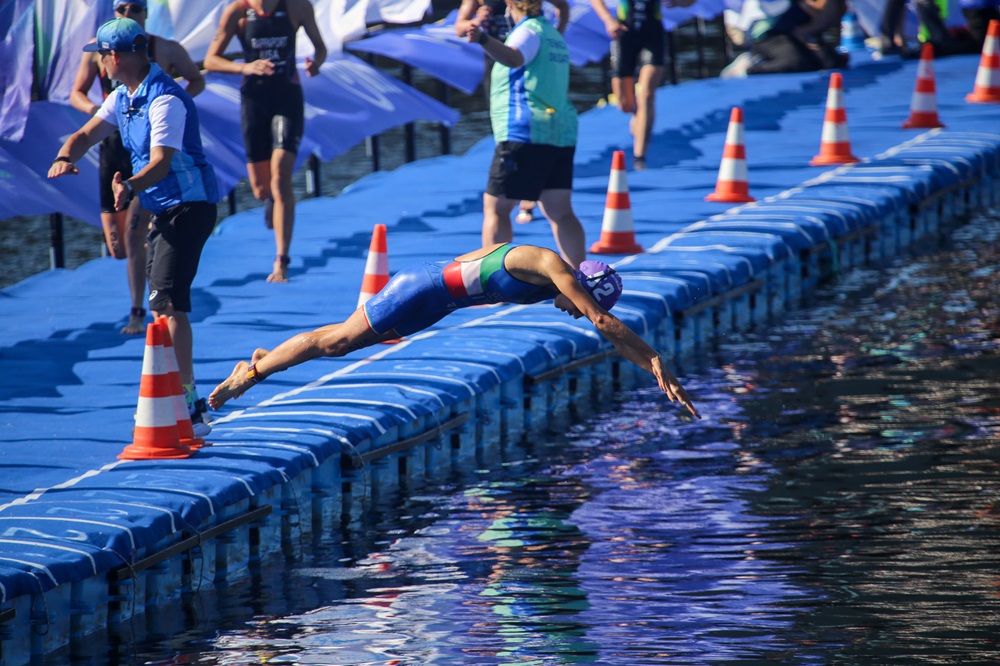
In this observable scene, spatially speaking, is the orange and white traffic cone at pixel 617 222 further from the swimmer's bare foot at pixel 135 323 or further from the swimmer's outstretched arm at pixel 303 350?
the swimmer's outstretched arm at pixel 303 350

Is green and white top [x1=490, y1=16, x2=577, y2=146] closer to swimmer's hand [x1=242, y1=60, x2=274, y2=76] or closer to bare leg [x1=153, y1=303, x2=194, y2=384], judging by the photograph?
swimmer's hand [x1=242, y1=60, x2=274, y2=76]

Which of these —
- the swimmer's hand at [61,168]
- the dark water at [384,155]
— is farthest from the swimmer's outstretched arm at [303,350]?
the dark water at [384,155]

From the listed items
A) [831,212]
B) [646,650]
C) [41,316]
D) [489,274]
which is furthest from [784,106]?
[646,650]

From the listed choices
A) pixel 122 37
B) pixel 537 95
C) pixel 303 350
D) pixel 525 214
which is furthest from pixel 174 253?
pixel 525 214

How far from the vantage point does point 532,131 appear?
9711 millimetres

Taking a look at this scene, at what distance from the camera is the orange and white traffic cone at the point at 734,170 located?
1348cm

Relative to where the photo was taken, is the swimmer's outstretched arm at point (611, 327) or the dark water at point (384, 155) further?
the dark water at point (384, 155)

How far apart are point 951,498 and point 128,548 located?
3715 millimetres

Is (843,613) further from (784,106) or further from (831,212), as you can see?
(784,106)

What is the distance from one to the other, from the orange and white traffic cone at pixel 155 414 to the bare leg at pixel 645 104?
22.7ft

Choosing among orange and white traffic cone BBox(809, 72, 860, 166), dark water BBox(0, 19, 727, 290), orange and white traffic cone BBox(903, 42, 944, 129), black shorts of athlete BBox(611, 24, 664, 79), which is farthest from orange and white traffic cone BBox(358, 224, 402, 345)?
orange and white traffic cone BBox(903, 42, 944, 129)

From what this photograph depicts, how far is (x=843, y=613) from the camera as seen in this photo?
643 cm

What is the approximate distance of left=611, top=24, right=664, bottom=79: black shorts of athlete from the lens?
1352 cm

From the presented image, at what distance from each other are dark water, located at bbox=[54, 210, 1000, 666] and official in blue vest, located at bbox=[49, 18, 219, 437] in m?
1.25
